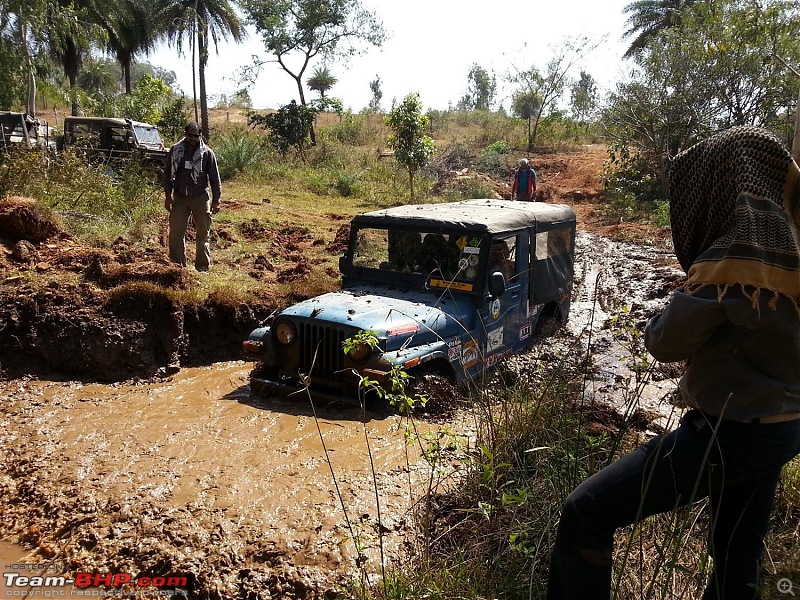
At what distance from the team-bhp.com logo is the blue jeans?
1843 mm

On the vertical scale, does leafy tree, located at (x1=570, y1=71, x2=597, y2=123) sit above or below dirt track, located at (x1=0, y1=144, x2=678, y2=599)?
above

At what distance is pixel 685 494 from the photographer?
1776 millimetres

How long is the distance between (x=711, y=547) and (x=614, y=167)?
20863 millimetres

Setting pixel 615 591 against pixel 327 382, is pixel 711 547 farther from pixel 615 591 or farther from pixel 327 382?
pixel 327 382

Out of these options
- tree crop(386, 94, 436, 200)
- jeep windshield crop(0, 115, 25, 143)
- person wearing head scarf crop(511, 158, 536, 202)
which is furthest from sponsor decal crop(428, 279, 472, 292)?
jeep windshield crop(0, 115, 25, 143)

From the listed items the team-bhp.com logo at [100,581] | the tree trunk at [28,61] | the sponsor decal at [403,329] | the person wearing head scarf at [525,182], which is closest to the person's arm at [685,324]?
the team-bhp.com logo at [100,581]

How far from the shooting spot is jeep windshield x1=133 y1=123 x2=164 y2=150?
51.8 feet

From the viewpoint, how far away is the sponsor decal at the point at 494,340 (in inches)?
196

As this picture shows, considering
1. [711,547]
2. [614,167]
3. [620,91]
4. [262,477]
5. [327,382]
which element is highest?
[620,91]

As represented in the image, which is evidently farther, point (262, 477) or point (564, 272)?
point (564, 272)

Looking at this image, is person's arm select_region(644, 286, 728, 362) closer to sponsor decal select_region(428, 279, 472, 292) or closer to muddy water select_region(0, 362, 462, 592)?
muddy water select_region(0, 362, 462, 592)

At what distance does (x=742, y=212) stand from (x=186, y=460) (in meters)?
3.49

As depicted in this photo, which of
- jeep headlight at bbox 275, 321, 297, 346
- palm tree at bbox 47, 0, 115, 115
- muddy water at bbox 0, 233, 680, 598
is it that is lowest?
muddy water at bbox 0, 233, 680, 598

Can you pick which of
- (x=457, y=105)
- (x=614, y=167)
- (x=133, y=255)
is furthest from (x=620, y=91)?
(x=457, y=105)
